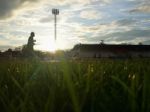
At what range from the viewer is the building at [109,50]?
66.2 meters

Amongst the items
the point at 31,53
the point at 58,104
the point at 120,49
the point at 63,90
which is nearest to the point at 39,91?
the point at 63,90

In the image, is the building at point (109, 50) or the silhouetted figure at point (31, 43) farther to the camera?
the building at point (109, 50)

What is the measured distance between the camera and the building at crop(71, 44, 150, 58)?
66188 mm

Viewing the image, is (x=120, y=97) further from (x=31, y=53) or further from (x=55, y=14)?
(x=55, y=14)

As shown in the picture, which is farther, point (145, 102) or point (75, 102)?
point (145, 102)

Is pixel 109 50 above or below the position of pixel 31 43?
below

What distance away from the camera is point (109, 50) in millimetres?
68812

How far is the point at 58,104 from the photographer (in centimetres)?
187

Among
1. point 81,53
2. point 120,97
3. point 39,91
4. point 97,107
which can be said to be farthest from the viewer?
point 81,53

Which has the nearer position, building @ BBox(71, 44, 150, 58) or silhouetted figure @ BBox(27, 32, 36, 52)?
silhouetted figure @ BBox(27, 32, 36, 52)

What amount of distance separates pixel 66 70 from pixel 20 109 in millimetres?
568

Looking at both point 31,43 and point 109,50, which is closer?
point 31,43

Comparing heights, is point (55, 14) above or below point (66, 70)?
above

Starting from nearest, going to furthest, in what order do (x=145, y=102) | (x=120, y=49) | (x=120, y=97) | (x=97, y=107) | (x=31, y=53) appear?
Result: (x=145, y=102), (x=97, y=107), (x=120, y=97), (x=31, y=53), (x=120, y=49)
